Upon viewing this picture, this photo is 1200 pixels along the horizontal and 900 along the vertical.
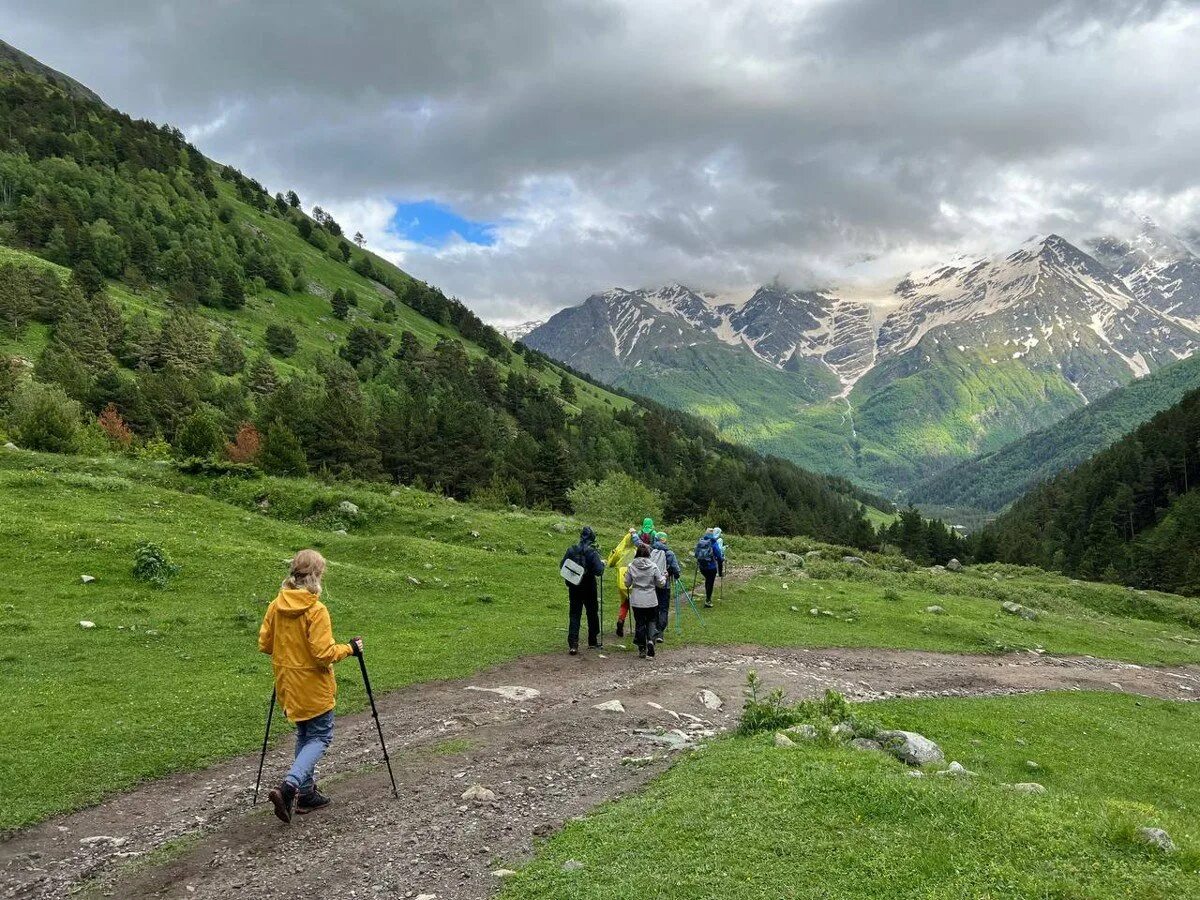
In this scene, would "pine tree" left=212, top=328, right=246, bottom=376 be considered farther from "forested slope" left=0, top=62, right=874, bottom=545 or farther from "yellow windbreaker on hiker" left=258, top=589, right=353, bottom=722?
"yellow windbreaker on hiker" left=258, top=589, right=353, bottom=722

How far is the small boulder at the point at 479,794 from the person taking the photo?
10.6 metres

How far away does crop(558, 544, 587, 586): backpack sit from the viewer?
20.2 meters

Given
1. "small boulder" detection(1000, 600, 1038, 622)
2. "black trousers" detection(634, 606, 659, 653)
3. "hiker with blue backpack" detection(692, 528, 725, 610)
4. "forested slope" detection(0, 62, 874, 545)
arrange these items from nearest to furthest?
"black trousers" detection(634, 606, 659, 653)
"hiker with blue backpack" detection(692, 528, 725, 610)
"small boulder" detection(1000, 600, 1038, 622)
"forested slope" detection(0, 62, 874, 545)

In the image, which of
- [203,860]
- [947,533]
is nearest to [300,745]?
[203,860]

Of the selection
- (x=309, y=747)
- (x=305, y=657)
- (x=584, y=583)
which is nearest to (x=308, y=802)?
(x=309, y=747)

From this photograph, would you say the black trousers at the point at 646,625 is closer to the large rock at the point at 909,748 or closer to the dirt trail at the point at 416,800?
the dirt trail at the point at 416,800

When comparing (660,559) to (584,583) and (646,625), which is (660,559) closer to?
A: (646,625)

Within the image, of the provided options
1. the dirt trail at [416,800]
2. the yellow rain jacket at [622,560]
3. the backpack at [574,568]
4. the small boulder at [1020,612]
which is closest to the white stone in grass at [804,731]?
the dirt trail at [416,800]

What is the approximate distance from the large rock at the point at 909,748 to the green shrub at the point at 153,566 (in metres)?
21.9

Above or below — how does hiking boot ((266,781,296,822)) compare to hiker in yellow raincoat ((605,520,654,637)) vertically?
below

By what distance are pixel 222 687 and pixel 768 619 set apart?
66.0 ft

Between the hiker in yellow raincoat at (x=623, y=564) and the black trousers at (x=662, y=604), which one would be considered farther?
the black trousers at (x=662, y=604)

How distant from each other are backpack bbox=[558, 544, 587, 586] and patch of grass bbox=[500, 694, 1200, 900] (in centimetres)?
844

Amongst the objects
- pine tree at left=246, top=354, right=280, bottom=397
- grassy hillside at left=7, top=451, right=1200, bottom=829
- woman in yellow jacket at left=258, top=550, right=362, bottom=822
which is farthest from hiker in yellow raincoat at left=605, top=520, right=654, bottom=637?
pine tree at left=246, top=354, right=280, bottom=397
